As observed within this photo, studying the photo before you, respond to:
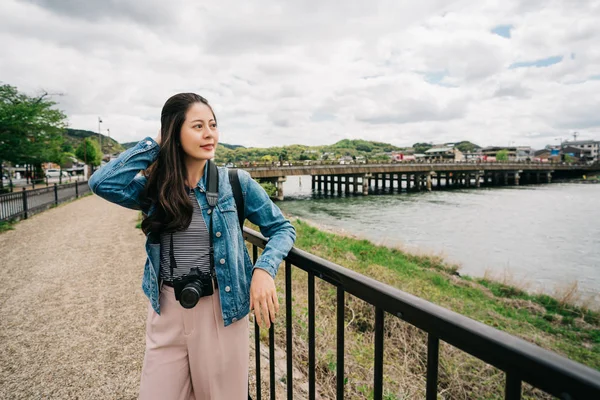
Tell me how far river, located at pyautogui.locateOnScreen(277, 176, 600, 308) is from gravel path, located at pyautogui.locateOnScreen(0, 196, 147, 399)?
31.3ft

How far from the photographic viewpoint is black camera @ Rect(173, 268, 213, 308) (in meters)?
1.58

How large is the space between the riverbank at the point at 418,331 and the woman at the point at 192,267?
7.69ft

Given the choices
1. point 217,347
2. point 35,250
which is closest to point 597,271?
point 217,347

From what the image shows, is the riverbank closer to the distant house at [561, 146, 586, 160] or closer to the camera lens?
the camera lens

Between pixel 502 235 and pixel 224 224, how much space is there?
61.9ft

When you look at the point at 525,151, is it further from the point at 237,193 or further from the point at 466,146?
the point at 237,193

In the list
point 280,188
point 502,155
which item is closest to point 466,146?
point 502,155

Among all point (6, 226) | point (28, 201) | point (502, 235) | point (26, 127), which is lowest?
→ point (502, 235)

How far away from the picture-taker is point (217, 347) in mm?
1723

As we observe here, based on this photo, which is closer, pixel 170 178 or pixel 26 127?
pixel 170 178

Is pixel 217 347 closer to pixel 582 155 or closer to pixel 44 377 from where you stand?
pixel 44 377

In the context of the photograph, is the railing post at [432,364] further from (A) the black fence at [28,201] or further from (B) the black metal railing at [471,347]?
(A) the black fence at [28,201]

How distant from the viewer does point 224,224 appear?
5.65 feet

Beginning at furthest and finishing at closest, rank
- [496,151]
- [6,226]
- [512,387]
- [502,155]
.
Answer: [496,151], [502,155], [6,226], [512,387]
